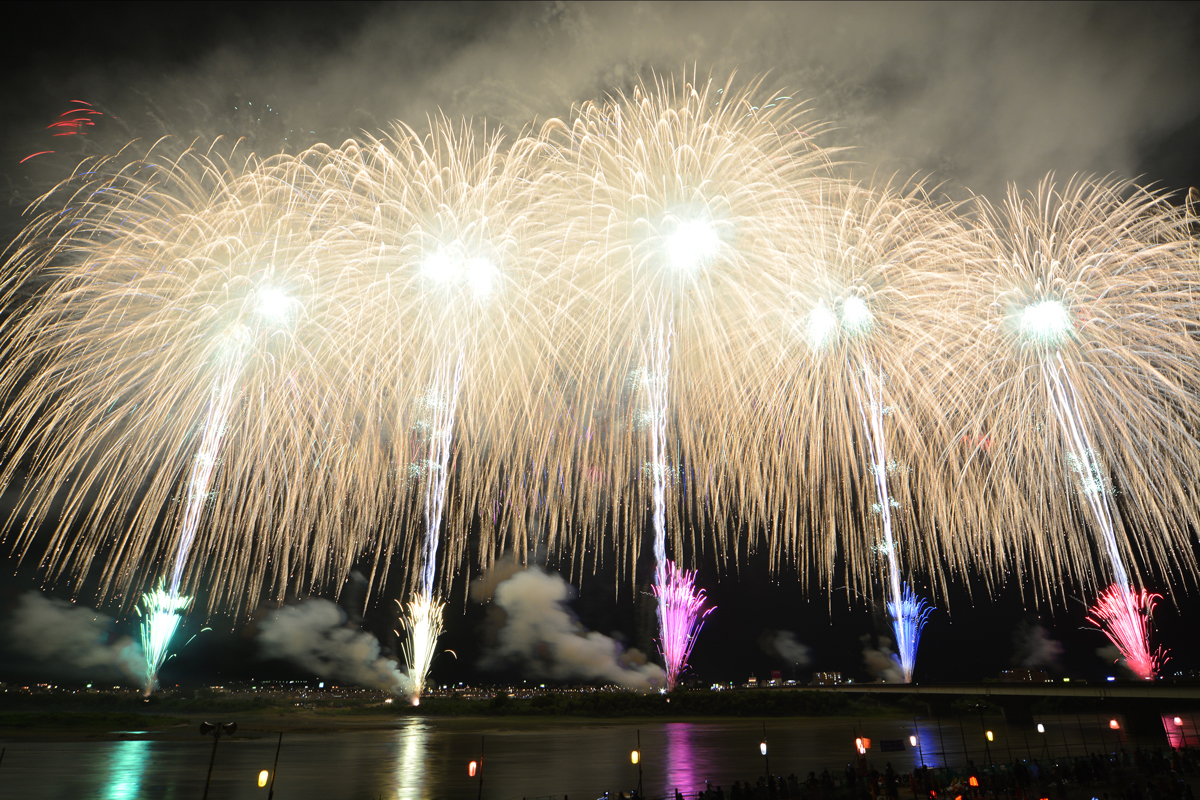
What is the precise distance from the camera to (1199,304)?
24703 millimetres

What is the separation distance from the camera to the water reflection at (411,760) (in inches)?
1232

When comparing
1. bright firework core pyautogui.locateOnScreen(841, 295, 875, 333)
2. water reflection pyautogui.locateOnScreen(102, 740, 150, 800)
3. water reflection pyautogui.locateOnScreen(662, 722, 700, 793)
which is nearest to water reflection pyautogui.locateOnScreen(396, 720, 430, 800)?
water reflection pyautogui.locateOnScreen(102, 740, 150, 800)

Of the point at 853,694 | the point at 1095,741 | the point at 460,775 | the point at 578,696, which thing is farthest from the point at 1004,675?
the point at 460,775

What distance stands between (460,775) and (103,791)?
60.2 feet

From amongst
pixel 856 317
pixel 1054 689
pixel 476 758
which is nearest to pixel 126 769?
pixel 476 758

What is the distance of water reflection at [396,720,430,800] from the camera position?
103ft

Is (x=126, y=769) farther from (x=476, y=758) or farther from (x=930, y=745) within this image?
(x=930, y=745)

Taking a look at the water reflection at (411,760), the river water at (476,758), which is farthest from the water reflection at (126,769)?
the water reflection at (411,760)

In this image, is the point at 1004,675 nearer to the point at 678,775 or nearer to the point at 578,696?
the point at 578,696

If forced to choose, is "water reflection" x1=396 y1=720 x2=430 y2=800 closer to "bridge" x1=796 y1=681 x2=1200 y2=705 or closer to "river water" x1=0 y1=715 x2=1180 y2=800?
"river water" x1=0 y1=715 x2=1180 y2=800

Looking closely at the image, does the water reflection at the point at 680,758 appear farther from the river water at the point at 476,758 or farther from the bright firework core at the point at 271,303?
the bright firework core at the point at 271,303

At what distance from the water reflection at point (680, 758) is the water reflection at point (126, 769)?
27082 mm

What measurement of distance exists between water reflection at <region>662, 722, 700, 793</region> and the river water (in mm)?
108

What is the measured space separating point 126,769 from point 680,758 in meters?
36.9
